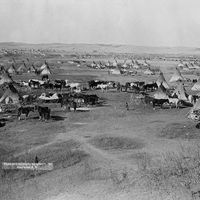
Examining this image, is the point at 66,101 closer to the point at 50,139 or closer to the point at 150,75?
the point at 50,139

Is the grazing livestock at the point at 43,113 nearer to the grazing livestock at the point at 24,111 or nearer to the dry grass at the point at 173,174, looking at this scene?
the grazing livestock at the point at 24,111

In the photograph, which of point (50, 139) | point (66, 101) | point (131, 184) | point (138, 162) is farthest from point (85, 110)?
point (131, 184)

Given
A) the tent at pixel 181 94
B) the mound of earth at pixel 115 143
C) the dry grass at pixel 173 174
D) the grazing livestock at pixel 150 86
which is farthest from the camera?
the grazing livestock at pixel 150 86

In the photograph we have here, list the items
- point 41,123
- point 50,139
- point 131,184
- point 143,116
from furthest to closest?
point 143,116, point 41,123, point 50,139, point 131,184

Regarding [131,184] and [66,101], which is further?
[66,101]

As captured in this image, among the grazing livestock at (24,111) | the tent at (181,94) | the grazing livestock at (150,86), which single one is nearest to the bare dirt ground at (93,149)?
the grazing livestock at (24,111)

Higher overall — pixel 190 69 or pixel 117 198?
pixel 190 69

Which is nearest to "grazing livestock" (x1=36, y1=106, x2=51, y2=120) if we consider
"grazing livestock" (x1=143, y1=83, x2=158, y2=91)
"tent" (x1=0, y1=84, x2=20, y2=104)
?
"tent" (x1=0, y1=84, x2=20, y2=104)
